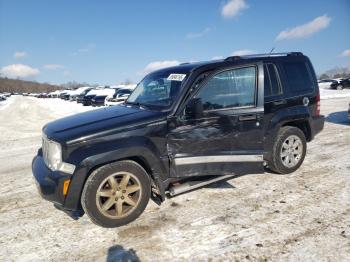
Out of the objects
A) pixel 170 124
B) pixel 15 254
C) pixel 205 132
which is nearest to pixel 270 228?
pixel 205 132

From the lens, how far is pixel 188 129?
13.9 ft

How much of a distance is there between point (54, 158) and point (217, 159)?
2181 millimetres

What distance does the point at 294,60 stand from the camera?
561 centimetres

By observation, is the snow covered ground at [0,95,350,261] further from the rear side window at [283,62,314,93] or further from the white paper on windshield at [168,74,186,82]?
the white paper on windshield at [168,74,186,82]

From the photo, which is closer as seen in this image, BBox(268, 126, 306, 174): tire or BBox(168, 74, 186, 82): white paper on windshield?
BBox(168, 74, 186, 82): white paper on windshield

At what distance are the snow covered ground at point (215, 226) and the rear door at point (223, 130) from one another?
508 millimetres

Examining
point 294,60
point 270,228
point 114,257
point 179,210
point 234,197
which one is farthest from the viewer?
point 294,60

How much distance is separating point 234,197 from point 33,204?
9.97 ft

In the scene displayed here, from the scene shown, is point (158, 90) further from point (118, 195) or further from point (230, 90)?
point (118, 195)

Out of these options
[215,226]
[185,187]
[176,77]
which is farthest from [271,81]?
[215,226]

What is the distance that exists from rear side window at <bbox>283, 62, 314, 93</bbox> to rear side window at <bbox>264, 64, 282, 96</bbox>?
0.30 meters

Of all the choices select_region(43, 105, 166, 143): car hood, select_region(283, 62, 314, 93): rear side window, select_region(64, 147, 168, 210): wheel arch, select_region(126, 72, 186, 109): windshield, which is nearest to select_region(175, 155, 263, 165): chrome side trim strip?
select_region(64, 147, 168, 210): wheel arch

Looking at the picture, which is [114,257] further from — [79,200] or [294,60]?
[294,60]

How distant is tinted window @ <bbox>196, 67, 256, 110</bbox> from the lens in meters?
4.42
